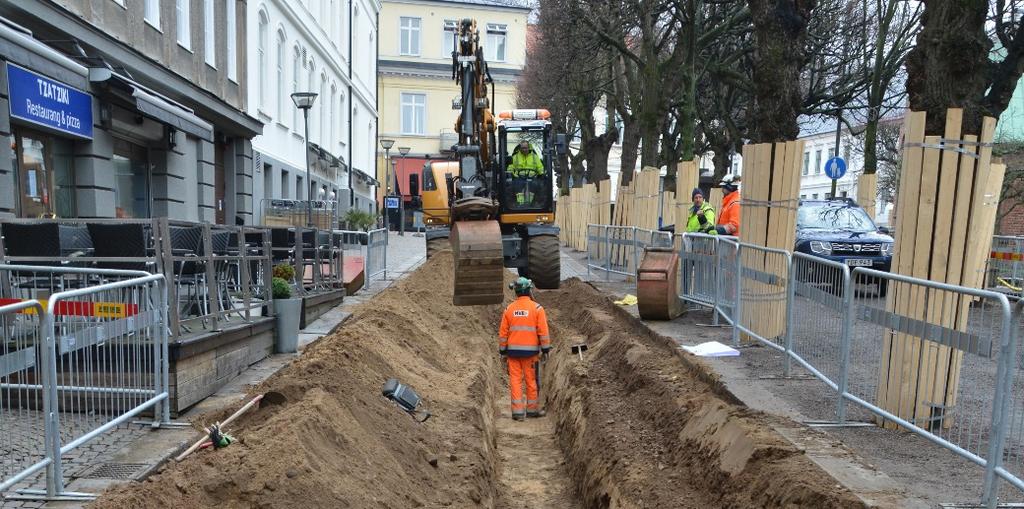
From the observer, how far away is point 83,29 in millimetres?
11602

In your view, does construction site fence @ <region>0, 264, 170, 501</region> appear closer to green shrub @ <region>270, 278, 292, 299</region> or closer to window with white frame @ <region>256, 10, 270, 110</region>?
green shrub @ <region>270, 278, 292, 299</region>

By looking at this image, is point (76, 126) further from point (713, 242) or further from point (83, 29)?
point (713, 242)

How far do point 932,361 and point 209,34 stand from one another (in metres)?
17.0

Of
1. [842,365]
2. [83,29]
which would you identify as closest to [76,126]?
[83,29]

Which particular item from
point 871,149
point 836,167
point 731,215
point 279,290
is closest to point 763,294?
point 731,215

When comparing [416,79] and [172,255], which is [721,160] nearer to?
[172,255]

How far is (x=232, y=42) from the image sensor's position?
63.1 ft

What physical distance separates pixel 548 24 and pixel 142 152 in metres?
13.3

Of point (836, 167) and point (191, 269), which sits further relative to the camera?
point (836, 167)

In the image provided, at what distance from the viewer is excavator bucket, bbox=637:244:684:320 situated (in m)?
10.8

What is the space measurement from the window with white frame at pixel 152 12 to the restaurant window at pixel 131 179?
7.61 feet

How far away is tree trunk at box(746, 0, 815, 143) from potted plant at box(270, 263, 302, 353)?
22.9ft

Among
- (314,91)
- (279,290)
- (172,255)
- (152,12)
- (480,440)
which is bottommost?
(480,440)

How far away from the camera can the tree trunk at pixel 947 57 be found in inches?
299
